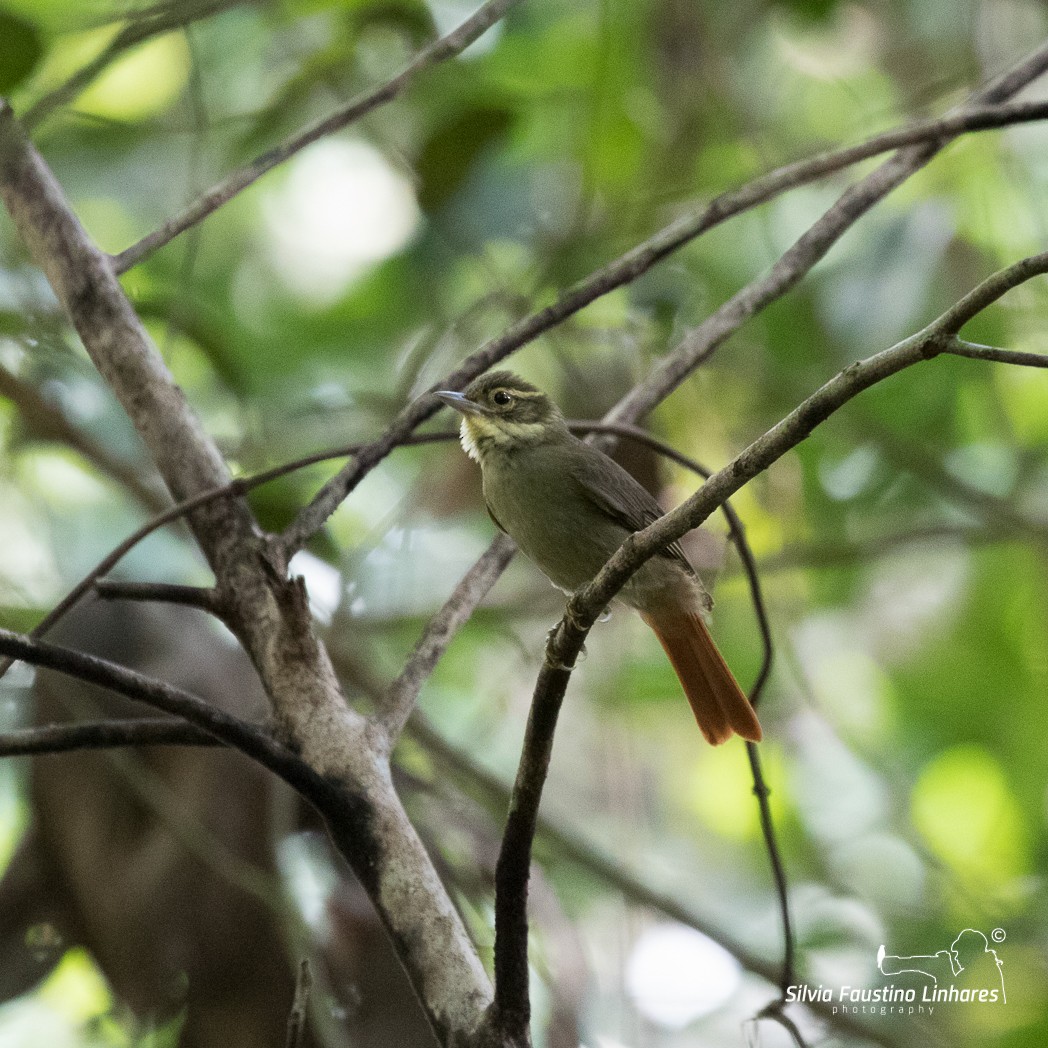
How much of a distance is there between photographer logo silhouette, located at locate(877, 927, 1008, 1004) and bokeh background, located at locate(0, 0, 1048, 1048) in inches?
1.9

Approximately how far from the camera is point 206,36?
509 centimetres

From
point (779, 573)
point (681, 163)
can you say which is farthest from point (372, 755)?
point (681, 163)

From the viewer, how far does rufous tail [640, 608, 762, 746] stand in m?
3.30

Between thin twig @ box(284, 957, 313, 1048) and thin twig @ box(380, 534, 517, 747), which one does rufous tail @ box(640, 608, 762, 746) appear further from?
thin twig @ box(284, 957, 313, 1048)

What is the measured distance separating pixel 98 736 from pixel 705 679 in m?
1.79

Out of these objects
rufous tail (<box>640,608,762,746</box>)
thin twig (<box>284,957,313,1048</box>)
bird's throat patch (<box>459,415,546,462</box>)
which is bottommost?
thin twig (<box>284,957,313,1048</box>)

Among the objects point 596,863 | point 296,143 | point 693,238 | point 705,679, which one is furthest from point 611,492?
point 296,143

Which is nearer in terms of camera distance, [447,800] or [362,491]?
[447,800]

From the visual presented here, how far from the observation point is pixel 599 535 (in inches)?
132

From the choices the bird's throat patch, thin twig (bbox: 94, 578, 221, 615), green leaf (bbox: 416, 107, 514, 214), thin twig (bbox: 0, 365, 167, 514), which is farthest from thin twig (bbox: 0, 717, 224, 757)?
green leaf (bbox: 416, 107, 514, 214)

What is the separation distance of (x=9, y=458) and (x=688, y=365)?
233 centimetres

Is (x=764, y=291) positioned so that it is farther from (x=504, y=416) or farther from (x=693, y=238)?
(x=504, y=416)

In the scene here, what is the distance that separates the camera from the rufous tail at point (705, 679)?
10.8 ft

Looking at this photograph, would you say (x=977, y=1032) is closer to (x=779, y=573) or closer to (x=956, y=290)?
(x=779, y=573)
